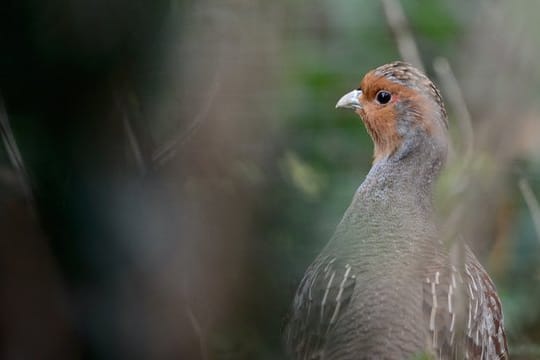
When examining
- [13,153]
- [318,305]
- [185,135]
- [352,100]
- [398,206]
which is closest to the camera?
[13,153]

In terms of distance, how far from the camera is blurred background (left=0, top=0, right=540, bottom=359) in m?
1.78

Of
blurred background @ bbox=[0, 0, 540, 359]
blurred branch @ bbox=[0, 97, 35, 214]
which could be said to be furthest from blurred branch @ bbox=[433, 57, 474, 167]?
blurred branch @ bbox=[0, 97, 35, 214]

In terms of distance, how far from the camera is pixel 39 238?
1.93 metres

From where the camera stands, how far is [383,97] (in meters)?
3.11

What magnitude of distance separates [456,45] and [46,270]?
6.74ft

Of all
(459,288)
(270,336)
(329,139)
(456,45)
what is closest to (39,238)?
(270,336)

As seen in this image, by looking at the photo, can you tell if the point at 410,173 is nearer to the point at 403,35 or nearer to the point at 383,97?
the point at 383,97

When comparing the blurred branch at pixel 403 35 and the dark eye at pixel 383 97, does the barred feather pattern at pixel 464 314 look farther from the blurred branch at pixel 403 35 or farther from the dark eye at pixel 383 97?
the blurred branch at pixel 403 35

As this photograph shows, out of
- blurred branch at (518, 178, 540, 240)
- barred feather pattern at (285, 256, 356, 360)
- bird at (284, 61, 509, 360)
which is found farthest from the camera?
blurred branch at (518, 178, 540, 240)

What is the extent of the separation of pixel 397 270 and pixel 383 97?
Answer: 744 millimetres

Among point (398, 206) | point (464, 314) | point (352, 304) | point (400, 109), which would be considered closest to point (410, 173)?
point (398, 206)

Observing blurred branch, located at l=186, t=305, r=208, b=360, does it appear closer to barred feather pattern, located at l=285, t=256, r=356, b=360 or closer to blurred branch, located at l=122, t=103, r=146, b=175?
A: blurred branch, located at l=122, t=103, r=146, b=175

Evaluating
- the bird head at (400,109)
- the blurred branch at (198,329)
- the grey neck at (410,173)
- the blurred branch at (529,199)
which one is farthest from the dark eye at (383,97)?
the blurred branch at (198,329)

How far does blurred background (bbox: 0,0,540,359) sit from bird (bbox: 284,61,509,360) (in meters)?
0.18
